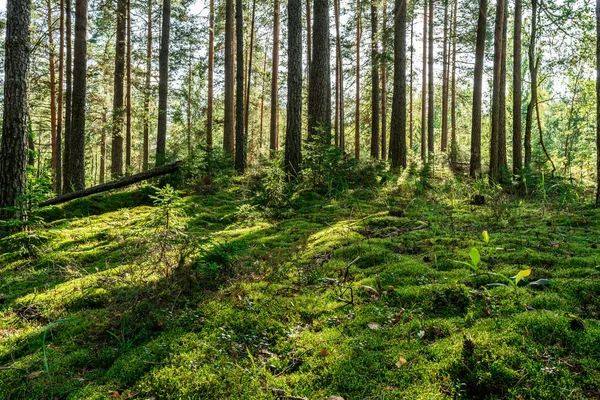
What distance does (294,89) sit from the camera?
9.22m

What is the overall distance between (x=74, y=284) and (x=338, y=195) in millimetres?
5524

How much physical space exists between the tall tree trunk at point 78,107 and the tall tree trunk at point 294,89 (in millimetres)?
5972

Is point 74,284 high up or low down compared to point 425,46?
down

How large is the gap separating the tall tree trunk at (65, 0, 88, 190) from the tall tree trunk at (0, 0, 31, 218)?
4105 millimetres

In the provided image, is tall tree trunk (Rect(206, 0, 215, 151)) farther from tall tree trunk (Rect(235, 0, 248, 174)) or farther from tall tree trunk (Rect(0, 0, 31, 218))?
tall tree trunk (Rect(0, 0, 31, 218))

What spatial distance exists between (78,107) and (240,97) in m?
4.77

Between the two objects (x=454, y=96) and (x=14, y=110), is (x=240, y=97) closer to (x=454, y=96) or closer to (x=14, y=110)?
(x=14, y=110)

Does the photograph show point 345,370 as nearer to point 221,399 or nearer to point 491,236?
point 221,399

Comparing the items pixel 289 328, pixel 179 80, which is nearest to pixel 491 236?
pixel 289 328

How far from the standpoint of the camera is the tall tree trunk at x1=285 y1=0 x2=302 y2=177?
907 cm

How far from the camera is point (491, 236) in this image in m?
4.54

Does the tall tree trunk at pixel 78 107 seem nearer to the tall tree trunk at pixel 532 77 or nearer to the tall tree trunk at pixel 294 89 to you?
the tall tree trunk at pixel 294 89

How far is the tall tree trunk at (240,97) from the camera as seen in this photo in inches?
461

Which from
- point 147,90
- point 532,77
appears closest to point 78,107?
point 147,90
